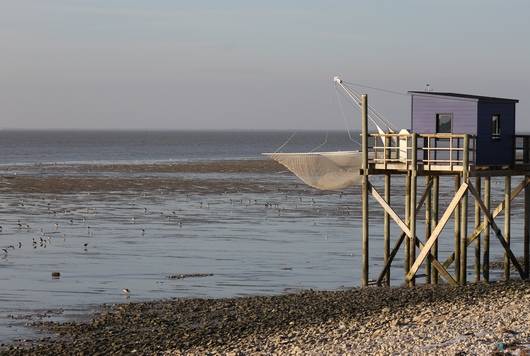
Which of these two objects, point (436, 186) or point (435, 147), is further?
point (436, 186)

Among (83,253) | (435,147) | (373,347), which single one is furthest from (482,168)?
(83,253)

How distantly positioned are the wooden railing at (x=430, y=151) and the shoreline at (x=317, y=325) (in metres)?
3.71

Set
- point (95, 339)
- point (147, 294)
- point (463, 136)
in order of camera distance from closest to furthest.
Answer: point (95, 339) → point (463, 136) → point (147, 294)

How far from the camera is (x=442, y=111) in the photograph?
31.2 m

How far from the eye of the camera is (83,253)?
139ft

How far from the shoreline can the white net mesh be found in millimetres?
5518

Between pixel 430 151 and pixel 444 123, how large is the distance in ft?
3.69

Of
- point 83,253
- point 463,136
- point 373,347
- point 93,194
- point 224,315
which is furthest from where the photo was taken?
point 93,194

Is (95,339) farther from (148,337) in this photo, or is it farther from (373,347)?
(373,347)

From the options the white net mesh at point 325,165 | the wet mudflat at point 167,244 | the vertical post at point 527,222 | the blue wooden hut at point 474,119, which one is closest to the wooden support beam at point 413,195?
the blue wooden hut at point 474,119

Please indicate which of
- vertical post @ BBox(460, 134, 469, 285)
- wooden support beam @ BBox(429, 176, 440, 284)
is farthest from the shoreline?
wooden support beam @ BBox(429, 176, 440, 284)

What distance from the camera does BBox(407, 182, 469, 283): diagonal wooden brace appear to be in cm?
2997

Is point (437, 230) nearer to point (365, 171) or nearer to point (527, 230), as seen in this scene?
point (365, 171)

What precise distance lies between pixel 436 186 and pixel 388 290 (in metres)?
4.72
